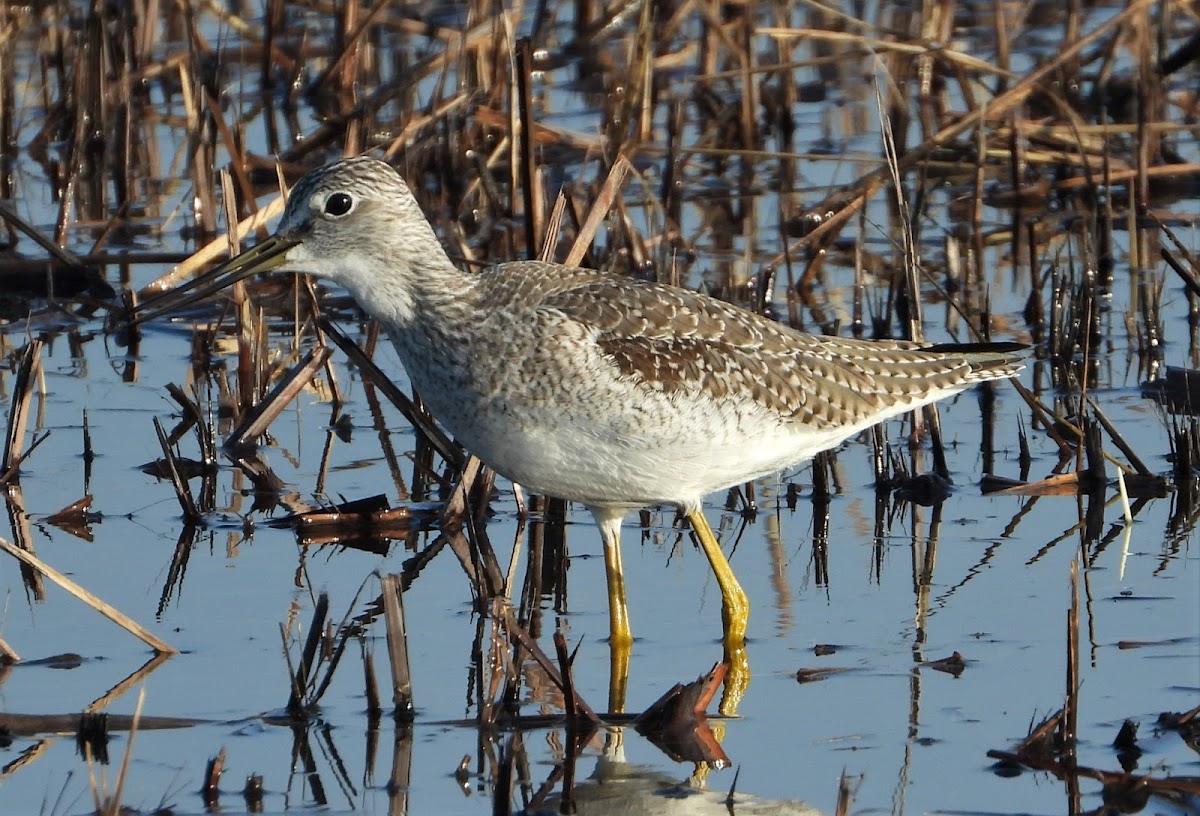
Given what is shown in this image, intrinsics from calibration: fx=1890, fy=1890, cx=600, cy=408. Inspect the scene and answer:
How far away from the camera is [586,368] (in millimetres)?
6785

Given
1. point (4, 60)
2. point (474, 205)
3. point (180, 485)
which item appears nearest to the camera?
point (180, 485)

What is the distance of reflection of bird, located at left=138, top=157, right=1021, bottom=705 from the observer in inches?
267

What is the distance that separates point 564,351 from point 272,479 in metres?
2.48

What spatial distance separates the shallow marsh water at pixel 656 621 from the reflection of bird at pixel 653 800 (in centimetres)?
4

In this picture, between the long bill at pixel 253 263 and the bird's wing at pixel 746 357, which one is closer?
the bird's wing at pixel 746 357

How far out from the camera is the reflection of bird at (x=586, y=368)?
6785mm

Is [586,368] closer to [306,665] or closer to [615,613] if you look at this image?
[615,613]

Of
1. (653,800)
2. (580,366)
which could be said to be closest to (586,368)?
(580,366)

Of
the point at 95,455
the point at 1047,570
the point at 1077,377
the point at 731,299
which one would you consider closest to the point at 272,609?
the point at 95,455

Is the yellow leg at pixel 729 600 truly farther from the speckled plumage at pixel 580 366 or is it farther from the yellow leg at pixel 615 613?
the yellow leg at pixel 615 613

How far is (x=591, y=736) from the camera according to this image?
20.4 ft

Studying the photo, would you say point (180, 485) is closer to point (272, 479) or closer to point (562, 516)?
point (272, 479)

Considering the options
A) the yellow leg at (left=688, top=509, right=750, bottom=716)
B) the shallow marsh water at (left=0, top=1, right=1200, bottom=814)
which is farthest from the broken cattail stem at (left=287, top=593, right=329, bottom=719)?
the yellow leg at (left=688, top=509, right=750, bottom=716)

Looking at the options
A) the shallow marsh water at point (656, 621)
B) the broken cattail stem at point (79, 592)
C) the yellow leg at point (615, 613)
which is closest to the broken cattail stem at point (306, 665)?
the shallow marsh water at point (656, 621)
